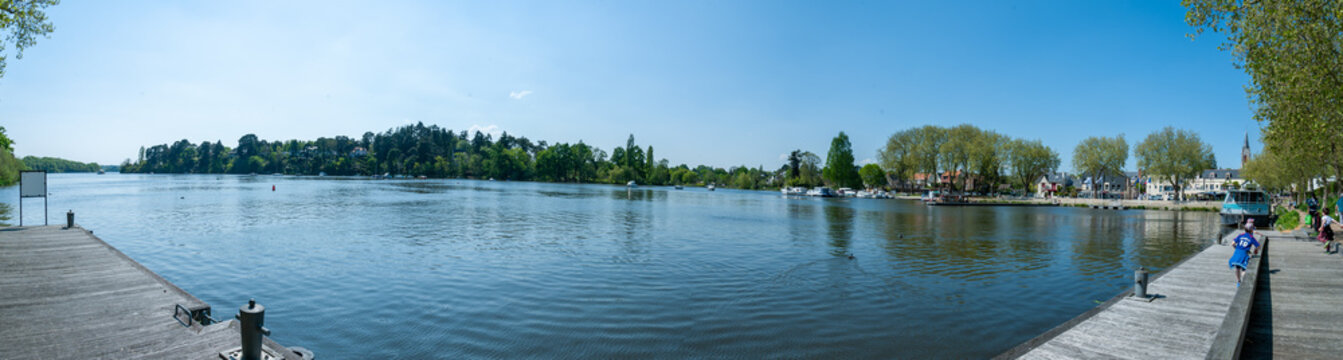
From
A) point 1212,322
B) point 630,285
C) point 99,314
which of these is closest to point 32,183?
point 99,314

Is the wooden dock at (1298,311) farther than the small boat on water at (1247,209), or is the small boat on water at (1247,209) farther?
the small boat on water at (1247,209)

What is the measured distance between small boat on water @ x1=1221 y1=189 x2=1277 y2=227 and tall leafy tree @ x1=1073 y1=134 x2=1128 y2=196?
49745 millimetres

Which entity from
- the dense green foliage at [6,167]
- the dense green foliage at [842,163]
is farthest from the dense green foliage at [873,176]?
the dense green foliage at [6,167]

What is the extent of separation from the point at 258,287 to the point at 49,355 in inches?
291

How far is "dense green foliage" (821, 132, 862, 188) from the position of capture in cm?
12281

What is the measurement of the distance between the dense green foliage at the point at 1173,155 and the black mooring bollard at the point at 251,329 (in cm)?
10736

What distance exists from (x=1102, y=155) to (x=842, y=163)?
155 feet

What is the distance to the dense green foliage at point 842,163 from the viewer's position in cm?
12281

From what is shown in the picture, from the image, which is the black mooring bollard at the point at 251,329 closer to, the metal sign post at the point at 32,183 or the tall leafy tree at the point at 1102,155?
the metal sign post at the point at 32,183

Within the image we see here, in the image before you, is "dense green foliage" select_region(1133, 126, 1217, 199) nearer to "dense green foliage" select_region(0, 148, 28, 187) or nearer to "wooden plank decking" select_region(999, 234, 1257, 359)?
"wooden plank decking" select_region(999, 234, 1257, 359)

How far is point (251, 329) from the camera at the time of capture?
5758mm

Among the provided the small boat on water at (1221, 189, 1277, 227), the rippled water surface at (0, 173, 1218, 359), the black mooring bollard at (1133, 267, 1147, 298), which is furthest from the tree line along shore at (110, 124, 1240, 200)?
the black mooring bollard at (1133, 267, 1147, 298)

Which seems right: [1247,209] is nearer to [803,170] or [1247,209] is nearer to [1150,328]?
[1150,328]

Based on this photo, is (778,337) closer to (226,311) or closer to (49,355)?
(49,355)
